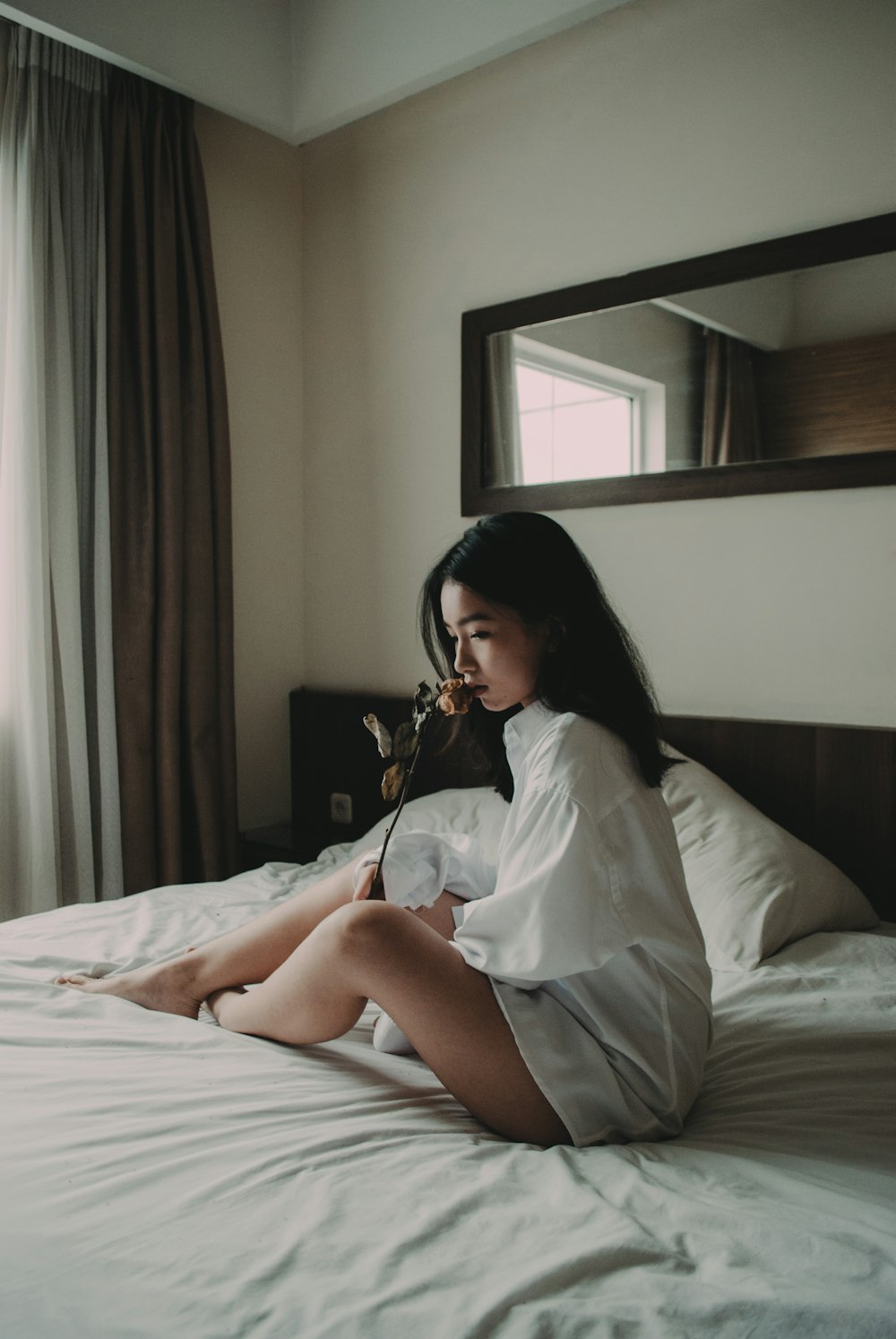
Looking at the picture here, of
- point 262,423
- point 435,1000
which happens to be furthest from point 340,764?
point 435,1000

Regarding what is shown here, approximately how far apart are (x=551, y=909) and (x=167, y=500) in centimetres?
188

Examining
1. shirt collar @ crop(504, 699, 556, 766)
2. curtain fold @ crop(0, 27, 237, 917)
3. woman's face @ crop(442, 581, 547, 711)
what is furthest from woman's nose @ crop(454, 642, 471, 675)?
curtain fold @ crop(0, 27, 237, 917)

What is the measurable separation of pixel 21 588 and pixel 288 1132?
5.66 ft

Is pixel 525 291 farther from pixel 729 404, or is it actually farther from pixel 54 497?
pixel 54 497

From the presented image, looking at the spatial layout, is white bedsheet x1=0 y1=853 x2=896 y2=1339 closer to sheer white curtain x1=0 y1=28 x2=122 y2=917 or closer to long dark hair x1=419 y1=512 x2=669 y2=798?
long dark hair x1=419 y1=512 x2=669 y2=798

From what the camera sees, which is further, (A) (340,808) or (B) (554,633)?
(A) (340,808)

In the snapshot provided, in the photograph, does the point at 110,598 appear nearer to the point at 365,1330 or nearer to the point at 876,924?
the point at 876,924

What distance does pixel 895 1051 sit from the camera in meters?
1.35

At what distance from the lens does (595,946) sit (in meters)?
1.15

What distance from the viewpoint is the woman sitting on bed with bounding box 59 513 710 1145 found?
1.17 metres

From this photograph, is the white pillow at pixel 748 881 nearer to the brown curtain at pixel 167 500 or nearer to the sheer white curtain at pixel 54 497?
the brown curtain at pixel 167 500

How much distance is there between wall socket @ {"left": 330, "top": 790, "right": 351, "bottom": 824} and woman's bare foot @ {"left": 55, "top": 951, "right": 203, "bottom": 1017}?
4.71 feet

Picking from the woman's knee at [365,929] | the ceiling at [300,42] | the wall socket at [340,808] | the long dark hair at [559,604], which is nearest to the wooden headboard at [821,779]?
the wall socket at [340,808]

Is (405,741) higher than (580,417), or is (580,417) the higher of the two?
(580,417)
